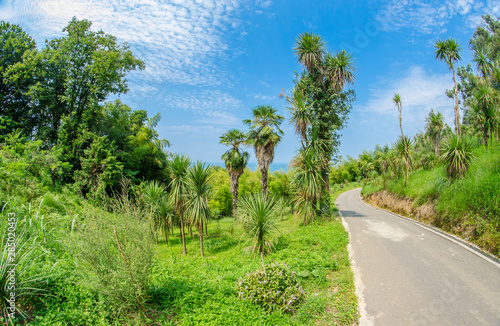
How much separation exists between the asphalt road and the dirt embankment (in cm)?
55

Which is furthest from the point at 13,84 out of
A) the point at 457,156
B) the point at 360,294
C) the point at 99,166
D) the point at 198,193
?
the point at 457,156

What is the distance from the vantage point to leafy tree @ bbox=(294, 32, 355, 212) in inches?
649

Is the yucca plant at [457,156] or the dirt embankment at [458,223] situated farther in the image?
the yucca plant at [457,156]

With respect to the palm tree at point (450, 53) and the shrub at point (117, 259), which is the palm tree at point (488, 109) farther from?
the shrub at point (117, 259)

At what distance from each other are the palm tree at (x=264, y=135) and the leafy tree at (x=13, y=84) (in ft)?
65.0

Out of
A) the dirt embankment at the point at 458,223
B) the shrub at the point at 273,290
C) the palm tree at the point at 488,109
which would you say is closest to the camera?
the shrub at the point at 273,290

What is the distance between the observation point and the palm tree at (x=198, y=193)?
1288 centimetres

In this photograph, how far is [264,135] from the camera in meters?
20.0

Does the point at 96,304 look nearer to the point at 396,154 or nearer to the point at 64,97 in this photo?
the point at 396,154

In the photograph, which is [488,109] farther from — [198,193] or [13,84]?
[13,84]

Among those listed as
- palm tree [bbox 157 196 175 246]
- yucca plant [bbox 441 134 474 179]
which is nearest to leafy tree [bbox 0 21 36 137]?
palm tree [bbox 157 196 175 246]

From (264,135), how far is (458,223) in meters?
13.3

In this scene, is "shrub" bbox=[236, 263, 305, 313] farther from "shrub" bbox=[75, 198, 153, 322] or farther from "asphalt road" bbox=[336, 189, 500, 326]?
"shrub" bbox=[75, 198, 153, 322]

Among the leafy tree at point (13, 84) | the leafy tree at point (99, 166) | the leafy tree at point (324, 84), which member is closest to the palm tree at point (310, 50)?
the leafy tree at point (324, 84)
